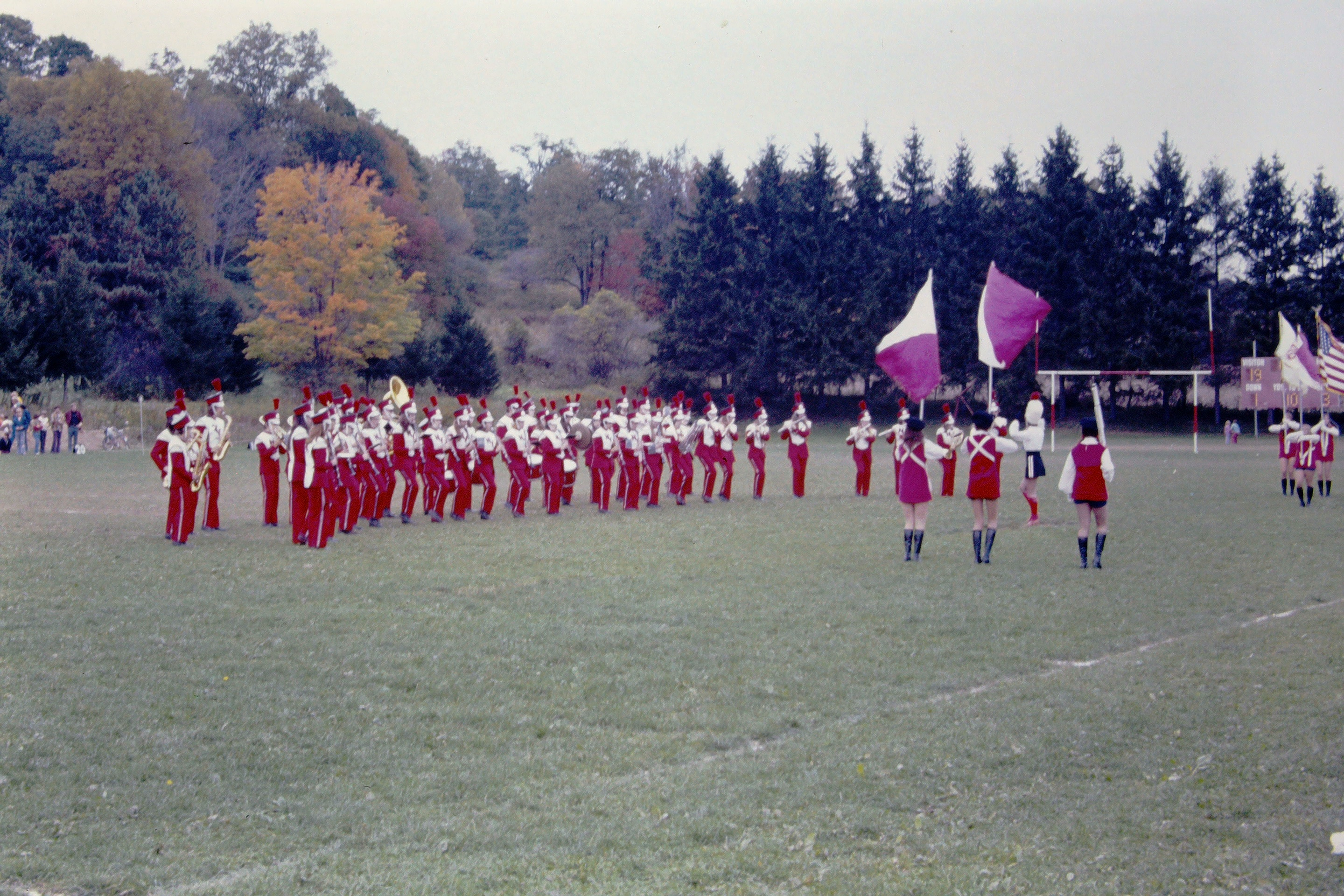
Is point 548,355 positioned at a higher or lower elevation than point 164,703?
higher

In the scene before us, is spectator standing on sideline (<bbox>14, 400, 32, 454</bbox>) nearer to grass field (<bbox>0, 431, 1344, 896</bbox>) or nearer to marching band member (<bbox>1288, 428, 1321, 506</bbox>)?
grass field (<bbox>0, 431, 1344, 896</bbox>)

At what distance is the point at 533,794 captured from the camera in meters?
6.20

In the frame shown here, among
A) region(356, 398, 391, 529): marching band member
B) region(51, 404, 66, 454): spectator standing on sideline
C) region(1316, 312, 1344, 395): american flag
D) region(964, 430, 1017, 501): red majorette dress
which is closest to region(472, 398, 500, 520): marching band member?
region(356, 398, 391, 529): marching band member

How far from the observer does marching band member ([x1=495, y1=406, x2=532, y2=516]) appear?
19.3m

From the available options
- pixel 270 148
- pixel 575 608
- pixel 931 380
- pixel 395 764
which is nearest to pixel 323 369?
pixel 270 148

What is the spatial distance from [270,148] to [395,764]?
7195 centimetres

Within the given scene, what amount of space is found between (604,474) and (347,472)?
5.38 metres

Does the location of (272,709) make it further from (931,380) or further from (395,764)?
(931,380)

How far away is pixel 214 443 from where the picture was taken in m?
16.5

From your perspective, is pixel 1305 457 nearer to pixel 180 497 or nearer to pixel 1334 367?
pixel 1334 367

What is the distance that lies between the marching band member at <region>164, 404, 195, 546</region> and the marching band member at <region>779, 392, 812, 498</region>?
11.3 meters

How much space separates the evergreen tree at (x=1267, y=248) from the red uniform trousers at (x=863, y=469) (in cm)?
4065

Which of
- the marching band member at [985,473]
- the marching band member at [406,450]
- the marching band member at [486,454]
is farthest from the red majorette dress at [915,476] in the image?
the marching band member at [406,450]

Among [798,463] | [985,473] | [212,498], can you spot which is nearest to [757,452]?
[798,463]
